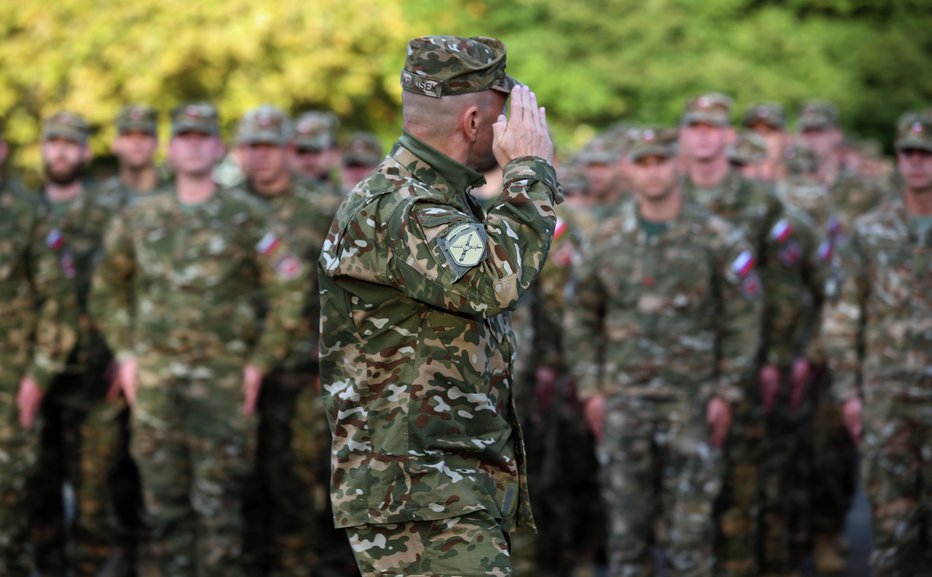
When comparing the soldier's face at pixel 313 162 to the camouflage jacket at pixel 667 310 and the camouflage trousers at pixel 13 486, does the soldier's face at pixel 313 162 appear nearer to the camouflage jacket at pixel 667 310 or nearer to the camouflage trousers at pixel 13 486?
the camouflage jacket at pixel 667 310

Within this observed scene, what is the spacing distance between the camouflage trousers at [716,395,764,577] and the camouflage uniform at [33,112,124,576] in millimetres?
3668

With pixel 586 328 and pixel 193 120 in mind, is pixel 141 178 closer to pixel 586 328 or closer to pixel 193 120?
pixel 193 120

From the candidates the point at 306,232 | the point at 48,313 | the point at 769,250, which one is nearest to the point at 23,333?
the point at 48,313

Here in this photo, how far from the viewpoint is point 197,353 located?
9336 millimetres

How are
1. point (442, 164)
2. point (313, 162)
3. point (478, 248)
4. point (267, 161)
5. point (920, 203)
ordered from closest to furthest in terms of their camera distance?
point (478, 248)
point (442, 164)
point (920, 203)
point (267, 161)
point (313, 162)

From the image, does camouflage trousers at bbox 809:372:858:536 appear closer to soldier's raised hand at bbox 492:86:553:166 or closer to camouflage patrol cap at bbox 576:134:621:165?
camouflage patrol cap at bbox 576:134:621:165

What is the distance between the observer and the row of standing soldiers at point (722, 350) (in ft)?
28.9

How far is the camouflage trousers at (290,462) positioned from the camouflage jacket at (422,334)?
478 cm

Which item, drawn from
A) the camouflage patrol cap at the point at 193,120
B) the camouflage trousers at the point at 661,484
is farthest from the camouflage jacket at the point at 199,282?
the camouflage trousers at the point at 661,484

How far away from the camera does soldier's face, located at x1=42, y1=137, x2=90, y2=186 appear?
1098 cm

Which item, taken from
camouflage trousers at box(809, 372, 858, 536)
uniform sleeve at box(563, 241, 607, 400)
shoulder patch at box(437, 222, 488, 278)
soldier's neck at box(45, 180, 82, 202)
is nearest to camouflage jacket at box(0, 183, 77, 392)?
soldier's neck at box(45, 180, 82, 202)

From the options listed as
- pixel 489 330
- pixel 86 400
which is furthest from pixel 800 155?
pixel 489 330

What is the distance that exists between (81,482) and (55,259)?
1766 mm

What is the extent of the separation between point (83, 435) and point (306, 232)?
1828 millimetres
